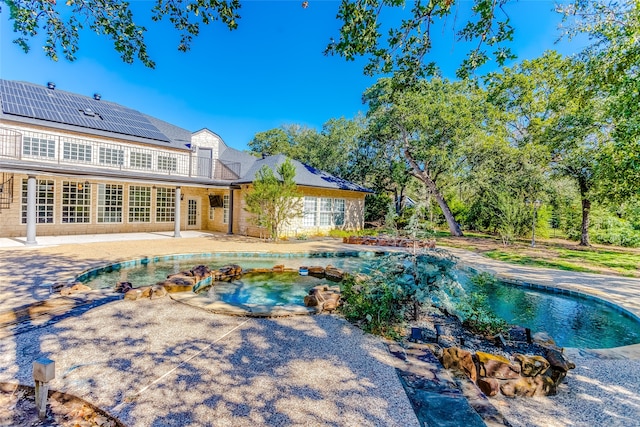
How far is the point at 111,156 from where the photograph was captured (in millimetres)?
14945

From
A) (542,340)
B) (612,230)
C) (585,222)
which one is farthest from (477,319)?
(612,230)

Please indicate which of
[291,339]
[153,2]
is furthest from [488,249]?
[153,2]

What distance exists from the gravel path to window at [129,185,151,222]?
13032 mm

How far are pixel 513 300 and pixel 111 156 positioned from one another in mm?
17699

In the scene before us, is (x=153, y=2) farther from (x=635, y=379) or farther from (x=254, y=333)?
(x=635, y=379)

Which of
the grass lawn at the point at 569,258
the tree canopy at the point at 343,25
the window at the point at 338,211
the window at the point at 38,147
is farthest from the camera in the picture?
the window at the point at 338,211

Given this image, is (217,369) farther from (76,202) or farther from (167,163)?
(167,163)

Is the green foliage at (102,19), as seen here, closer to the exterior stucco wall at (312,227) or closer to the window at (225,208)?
the exterior stucco wall at (312,227)

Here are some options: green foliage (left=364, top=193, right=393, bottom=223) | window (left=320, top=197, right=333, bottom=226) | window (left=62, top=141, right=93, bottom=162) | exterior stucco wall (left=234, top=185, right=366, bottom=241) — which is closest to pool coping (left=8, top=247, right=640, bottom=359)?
exterior stucco wall (left=234, top=185, right=366, bottom=241)

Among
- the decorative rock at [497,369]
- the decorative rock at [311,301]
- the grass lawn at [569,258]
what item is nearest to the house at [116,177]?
the grass lawn at [569,258]

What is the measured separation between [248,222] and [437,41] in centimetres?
1258

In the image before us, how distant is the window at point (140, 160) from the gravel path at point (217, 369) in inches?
509

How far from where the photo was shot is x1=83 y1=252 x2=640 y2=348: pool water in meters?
5.88

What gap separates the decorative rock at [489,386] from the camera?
3592mm
